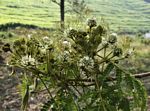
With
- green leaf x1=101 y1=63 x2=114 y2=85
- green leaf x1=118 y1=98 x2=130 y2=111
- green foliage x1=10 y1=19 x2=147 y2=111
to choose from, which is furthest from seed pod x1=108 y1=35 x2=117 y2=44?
green leaf x1=118 y1=98 x2=130 y2=111

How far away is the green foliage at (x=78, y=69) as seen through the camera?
1.85 metres

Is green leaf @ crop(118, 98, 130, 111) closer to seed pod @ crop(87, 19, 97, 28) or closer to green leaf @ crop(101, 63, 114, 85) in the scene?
green leaf @ crop(101, 63, 114, 85)

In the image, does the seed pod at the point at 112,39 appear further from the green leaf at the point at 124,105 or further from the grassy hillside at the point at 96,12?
the grassy hillside at the point at 96,12

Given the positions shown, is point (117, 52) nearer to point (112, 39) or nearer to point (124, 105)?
point (112, 39)

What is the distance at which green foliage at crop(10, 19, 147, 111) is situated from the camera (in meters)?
1.85

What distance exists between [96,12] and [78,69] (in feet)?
312

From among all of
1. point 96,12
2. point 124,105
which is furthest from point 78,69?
point 96,12

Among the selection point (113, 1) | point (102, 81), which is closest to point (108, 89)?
point (102, 81)

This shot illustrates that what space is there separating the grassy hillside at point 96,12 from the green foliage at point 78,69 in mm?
61224

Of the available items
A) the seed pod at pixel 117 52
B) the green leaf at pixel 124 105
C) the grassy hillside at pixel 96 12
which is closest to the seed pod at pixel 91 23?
the seed pod at pixel 117 52

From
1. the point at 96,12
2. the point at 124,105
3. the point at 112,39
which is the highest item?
the point at 112,39

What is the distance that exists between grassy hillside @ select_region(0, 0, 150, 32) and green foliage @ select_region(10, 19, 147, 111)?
2410 inches

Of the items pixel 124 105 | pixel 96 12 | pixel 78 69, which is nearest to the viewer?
pixel 78 69

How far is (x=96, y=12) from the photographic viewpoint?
3802 inches
